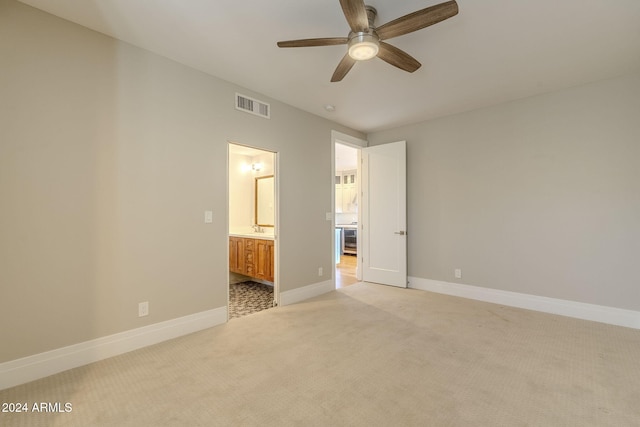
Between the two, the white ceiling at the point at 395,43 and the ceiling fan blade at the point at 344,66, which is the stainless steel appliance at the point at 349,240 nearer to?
the white ceiling at the point at 395,43

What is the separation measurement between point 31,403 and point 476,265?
15.5ft

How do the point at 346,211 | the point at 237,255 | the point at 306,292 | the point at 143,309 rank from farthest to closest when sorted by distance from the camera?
1. the point at 346,211
2. the point at 237,255
3. the point at 306,292
4. the point at 143,309

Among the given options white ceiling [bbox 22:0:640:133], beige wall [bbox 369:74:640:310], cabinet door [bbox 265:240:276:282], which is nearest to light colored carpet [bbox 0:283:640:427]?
beige wall [bbox 369:74:640:310]

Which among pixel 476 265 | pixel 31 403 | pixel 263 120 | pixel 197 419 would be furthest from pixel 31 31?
pixel 476 265

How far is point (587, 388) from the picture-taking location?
1981 mm

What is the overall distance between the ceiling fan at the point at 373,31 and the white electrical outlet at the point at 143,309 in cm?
253

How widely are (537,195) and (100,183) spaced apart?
481cm

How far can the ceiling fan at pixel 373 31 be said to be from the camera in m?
1.70

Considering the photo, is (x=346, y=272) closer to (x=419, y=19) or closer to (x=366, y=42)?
(x=366, y=42)

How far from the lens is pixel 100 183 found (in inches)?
95.0

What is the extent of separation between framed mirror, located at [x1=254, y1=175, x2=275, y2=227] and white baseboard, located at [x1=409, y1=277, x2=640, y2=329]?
2.81 meters

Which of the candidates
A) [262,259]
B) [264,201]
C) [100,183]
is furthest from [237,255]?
[100,183]

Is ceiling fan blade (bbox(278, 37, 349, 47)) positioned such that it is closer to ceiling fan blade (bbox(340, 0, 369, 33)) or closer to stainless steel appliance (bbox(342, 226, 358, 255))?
ceiling fan blade (bbox(340, 0, 369, 33))

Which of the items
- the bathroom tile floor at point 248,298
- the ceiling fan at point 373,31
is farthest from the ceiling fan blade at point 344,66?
the bathroom tile floor at point 248,298
